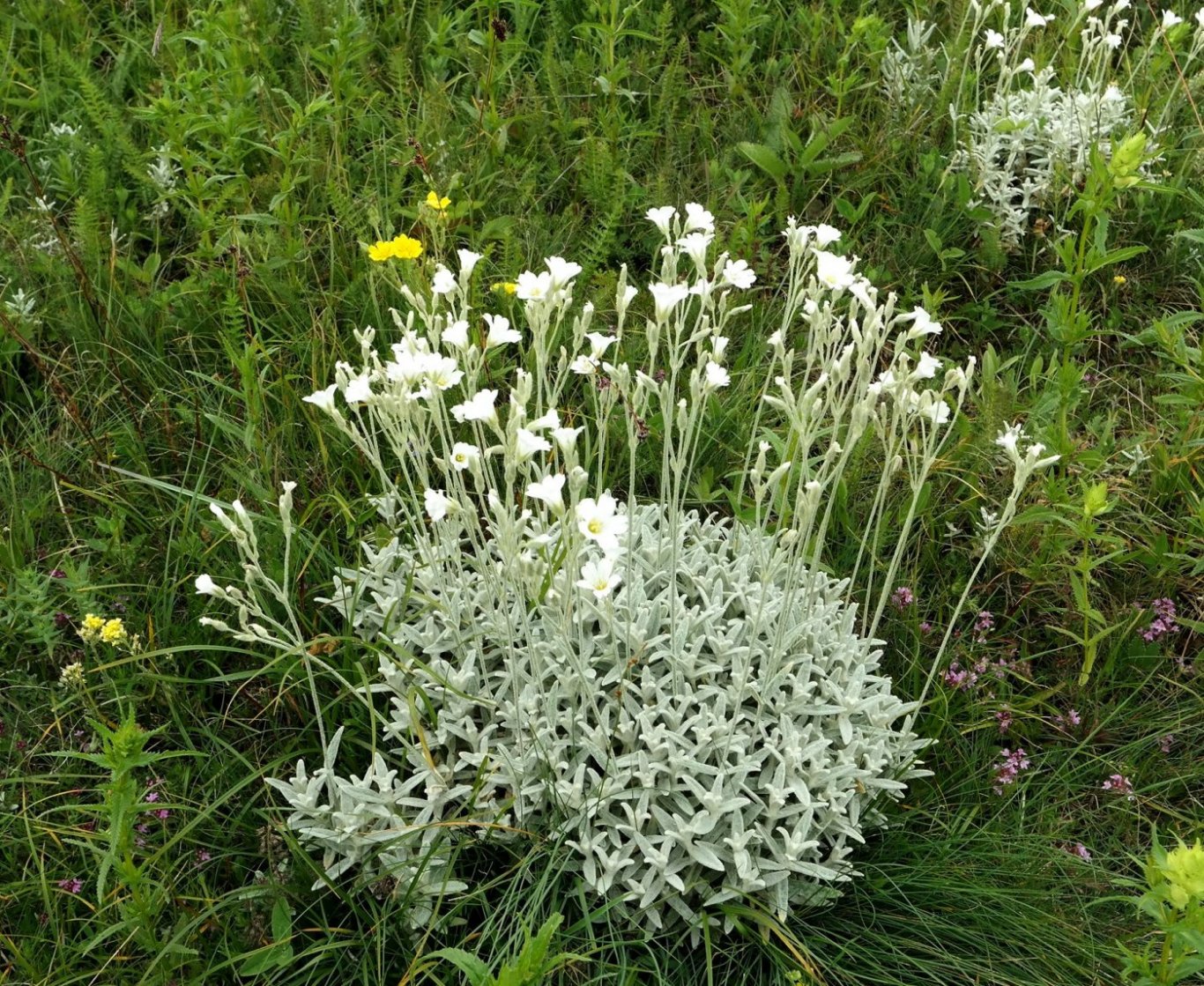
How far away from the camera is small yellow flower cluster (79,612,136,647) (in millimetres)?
2686

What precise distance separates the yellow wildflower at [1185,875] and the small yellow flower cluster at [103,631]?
7.42ft

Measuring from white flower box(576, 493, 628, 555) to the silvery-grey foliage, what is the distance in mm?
210

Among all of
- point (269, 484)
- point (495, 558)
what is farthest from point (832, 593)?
point (269, 484)

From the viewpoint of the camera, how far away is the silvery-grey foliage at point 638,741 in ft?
7.98

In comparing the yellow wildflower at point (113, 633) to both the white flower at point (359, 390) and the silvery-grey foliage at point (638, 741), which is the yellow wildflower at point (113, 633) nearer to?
the silvery-grey foliage at point (638, 741)

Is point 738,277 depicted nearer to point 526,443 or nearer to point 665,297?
point 665,297

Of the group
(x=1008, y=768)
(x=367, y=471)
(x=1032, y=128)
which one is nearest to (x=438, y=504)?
(x=367, y=471)

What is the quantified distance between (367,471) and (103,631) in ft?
2.95

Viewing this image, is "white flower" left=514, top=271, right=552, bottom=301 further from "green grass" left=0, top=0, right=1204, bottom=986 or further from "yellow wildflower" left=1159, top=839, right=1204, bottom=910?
"yellow wildflower" left=1159, top=839, right=1204, bottom=910

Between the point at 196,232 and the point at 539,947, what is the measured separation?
297 cm

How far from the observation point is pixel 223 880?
263cm

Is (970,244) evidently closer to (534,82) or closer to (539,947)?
(534,82)

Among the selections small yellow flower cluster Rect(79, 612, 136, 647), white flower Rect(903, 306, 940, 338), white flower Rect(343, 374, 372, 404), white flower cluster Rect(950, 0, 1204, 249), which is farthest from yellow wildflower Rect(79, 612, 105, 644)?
white flower cluster Rect(950, 0, 1204, 249)

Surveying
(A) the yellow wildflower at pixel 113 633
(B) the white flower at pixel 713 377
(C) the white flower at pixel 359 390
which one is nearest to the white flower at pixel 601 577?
(B) the white flower at pixel 713 377
